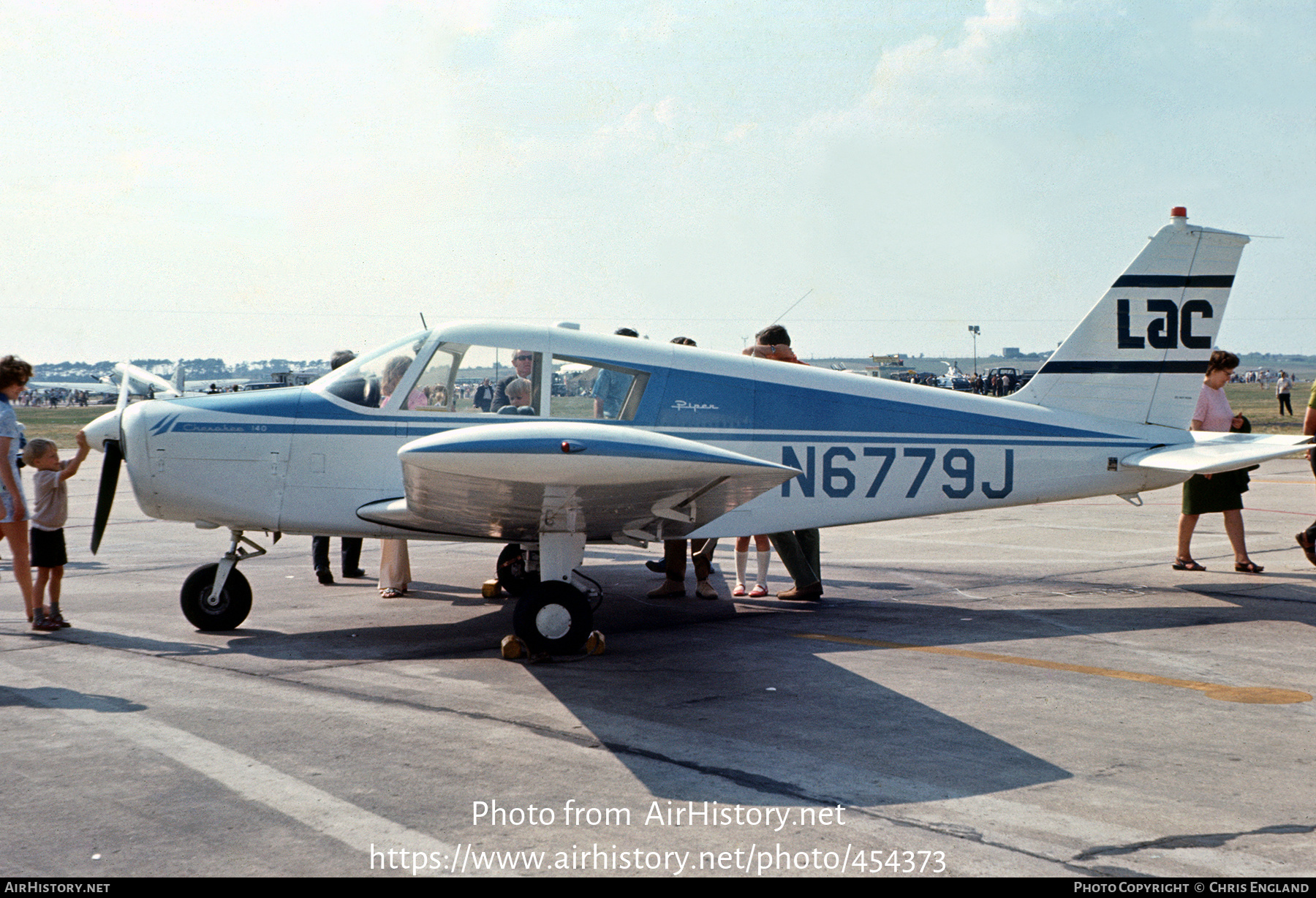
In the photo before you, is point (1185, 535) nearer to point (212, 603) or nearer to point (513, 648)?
point (513, 648)

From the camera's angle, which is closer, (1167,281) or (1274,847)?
(1274,847)

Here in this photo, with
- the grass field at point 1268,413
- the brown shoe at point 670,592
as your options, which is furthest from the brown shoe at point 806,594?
the grass field at point 1268,413

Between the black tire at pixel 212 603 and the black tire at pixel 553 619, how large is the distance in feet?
7.58

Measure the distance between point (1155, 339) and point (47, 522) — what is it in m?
8.43

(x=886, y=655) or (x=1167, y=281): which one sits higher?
(x=1167, y=281)

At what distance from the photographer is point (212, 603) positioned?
24.3 ft

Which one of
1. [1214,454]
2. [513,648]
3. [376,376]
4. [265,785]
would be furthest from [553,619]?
[1214,454]

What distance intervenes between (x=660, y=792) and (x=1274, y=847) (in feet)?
6.80

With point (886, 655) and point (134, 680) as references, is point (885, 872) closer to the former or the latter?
point (886, 655)

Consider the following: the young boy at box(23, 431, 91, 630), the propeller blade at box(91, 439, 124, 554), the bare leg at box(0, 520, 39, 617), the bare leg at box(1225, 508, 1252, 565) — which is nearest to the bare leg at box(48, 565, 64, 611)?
the young boy at box(23, 431, 91, 630)

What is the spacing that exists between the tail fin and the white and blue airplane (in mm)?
14

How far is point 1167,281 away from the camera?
8.62 m

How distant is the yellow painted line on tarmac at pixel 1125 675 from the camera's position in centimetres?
543

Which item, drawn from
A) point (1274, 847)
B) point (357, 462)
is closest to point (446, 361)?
point (357, 462)
